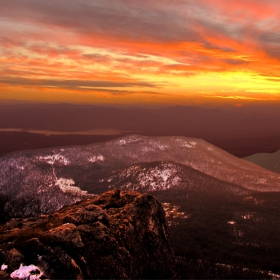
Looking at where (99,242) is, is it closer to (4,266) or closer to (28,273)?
(28,273)

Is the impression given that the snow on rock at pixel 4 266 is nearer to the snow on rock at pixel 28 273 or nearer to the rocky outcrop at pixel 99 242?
the rocky outcrop at pixel 99 242

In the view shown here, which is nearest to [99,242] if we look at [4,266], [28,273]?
[28,273]

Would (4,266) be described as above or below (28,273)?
above

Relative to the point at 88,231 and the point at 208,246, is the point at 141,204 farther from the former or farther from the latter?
the point at 208,246

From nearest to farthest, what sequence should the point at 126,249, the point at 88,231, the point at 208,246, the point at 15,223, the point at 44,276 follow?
the point at 44,276 → the point at 88,231 → the point at 126,249 → the point at 15,223 → the point at 208,246

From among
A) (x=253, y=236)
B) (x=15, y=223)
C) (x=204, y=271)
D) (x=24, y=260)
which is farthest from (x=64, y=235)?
(x=253, y=236)

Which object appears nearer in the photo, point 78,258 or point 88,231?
point 78,258
